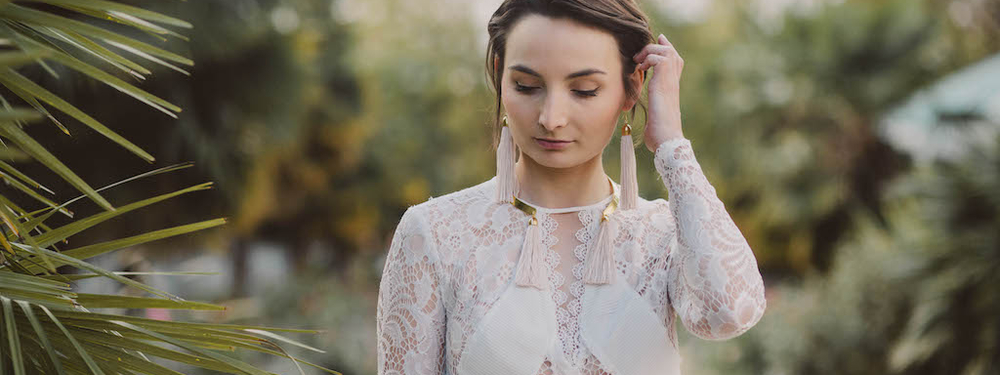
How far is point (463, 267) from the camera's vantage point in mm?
2006

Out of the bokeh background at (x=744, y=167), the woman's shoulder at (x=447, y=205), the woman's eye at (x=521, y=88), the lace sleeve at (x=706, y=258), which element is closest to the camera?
the lace sleeve at (x=706, y=258)

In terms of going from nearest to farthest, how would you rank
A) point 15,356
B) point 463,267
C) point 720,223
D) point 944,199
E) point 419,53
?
point 15,356, point 720,223, point 463,267, point 944,199, point 419,53

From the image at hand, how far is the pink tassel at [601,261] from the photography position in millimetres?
2004

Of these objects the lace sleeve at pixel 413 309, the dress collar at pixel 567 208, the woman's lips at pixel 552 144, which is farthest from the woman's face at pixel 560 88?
the lace sleeve at pixel 413 309

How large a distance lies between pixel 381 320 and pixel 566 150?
0.57 metres

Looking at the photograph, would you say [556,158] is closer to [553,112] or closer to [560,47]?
[553,112]

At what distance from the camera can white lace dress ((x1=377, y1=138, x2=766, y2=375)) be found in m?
1.88

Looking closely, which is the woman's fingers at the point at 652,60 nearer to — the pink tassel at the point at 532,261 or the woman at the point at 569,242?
the woman at the point at 569,242

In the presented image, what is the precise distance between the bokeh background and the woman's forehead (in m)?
0.37

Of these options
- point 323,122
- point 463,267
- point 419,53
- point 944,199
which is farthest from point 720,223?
→ point 419,53

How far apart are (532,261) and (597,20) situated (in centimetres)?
54

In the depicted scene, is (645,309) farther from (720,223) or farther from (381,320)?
(381,320)

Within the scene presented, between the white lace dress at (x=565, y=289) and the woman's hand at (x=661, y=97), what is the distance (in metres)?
0.04

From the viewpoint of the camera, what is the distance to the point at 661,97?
1961 millimetres
